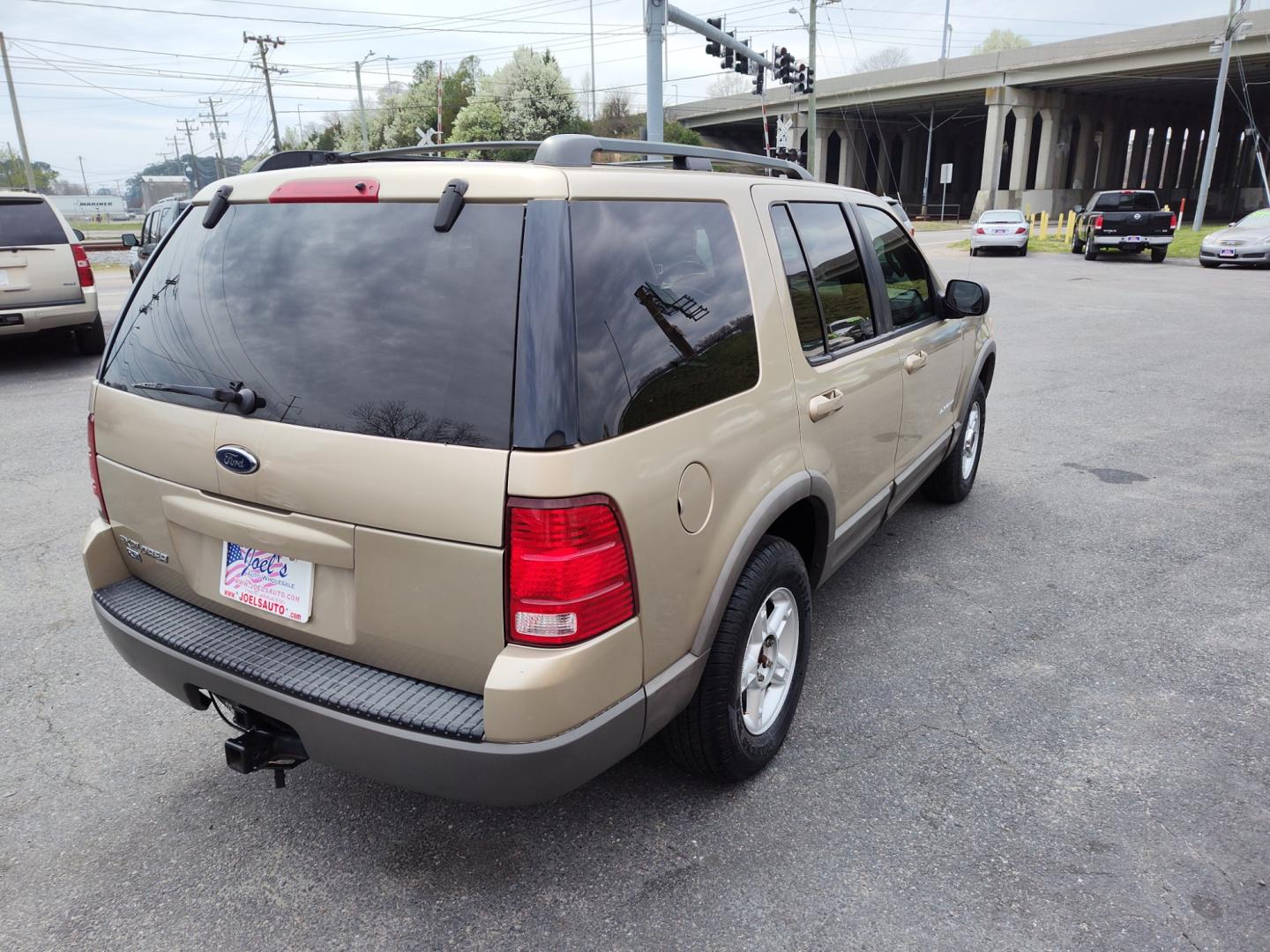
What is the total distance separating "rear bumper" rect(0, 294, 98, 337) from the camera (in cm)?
927

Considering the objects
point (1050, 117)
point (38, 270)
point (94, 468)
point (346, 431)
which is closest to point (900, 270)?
point (346, 431)

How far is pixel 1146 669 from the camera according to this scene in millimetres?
3588

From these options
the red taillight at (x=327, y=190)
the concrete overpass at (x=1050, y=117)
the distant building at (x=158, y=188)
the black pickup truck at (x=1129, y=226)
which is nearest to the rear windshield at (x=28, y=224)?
the red taillight at (x=327, y=190)

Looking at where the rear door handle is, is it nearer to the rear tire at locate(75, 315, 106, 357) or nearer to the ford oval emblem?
the ford oval emblem

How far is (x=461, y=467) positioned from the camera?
200 cm

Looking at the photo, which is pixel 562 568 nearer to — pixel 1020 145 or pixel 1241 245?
pixel 1241 245

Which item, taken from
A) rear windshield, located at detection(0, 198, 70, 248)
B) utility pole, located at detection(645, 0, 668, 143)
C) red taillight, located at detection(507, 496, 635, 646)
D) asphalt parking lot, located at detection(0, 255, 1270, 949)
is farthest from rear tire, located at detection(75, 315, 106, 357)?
utility pole, located at detection(645, 0, 668, 143)

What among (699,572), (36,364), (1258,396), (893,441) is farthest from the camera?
(36,364)

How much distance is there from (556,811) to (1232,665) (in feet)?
9.33

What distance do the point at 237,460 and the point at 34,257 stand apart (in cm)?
912

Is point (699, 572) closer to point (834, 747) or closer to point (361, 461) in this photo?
point (361, 461)

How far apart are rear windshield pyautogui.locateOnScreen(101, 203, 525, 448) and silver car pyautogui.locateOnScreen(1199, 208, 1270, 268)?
24.4m

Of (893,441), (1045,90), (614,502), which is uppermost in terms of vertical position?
(1045,90)

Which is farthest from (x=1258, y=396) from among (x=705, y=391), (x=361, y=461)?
(x=361, y=461)
